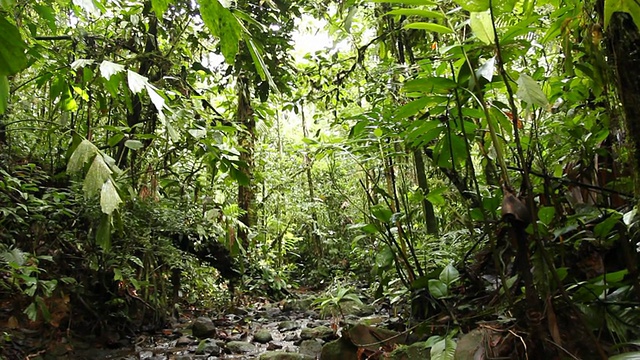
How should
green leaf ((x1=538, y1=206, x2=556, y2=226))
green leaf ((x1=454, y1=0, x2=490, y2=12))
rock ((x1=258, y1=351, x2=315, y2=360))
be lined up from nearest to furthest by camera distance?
1. green leaf ((x1=454, y1=0, x2=490, y2=12))
2. green leaf ((x1=538, y1=206, x2=556, y2=226))
3. rock ((x1=258, y1=351, x2=315, y2=360))

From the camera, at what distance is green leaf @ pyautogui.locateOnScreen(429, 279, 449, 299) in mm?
1829

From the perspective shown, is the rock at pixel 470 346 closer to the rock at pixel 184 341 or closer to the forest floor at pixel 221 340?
the forest floor at pixel 221 340

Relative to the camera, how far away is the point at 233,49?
32.9 inches

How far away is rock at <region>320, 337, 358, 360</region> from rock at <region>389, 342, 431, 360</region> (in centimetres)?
56

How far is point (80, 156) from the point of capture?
142 cm

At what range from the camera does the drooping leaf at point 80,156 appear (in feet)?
4.59

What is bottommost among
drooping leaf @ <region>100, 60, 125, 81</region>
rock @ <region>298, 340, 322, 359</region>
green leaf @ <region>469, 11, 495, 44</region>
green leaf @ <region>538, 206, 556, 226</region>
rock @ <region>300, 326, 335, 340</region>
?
rock @ <region>300, 326, 335, 340</region>

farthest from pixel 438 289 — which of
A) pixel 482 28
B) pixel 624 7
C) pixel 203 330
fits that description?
pixel 203 330

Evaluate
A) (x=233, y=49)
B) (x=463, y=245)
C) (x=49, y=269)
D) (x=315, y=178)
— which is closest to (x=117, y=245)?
(x=49, y=269)

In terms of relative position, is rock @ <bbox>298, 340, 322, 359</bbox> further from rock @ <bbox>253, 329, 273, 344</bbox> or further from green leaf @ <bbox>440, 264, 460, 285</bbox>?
green leaf @ <bbox>440, 264, 460, 285</bbox>

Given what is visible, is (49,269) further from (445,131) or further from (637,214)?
(637,214)

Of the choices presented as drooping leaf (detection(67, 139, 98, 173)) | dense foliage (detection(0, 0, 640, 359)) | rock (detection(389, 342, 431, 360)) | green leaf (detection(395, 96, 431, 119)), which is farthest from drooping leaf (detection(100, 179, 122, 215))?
rock (detection(389, 342, 431, 360))

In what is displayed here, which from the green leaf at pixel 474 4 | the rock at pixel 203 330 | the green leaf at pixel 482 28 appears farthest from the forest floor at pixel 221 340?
the green leaf at pixel 474 4

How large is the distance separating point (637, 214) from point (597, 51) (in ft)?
1.61
